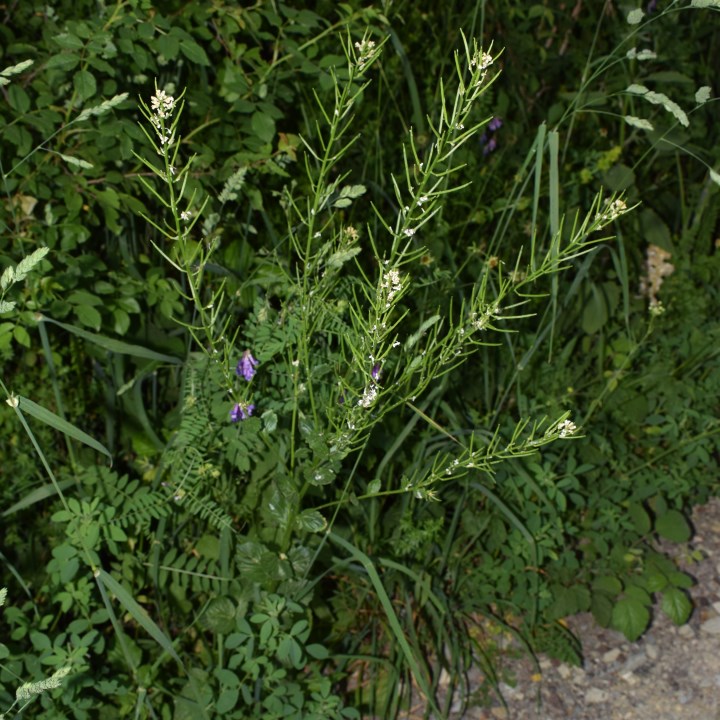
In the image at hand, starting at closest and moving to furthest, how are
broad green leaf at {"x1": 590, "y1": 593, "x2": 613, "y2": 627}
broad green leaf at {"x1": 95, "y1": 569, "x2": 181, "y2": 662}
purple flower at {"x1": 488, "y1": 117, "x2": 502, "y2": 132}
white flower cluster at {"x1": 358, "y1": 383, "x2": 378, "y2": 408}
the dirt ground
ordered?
white flower cluster at {"x1": 358, "y1": 383, "x2": 378, "y2": 408} < broad green leaf at {"x1": 95, "y1": 569, "x2": 181, "y2": 662} < the dirt ground < broad green leaf at {"x1": 590, "y1": 593, "x2": 613, "y2": 627} < purple flower at {"x1": 488, "y1": 117, "x2": 502, "y2": 132}

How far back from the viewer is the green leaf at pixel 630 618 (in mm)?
2217

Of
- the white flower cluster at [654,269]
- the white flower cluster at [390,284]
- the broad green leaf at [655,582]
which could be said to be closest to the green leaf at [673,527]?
the broad green leaf at [655,582]

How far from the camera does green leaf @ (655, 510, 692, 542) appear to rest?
239 cm

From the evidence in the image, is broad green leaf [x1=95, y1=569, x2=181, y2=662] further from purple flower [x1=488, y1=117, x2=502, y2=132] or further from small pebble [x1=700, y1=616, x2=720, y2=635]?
purple flower [x1=488, y1=117, x2=502, y2=132]

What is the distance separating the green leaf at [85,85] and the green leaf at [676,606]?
5.88ft

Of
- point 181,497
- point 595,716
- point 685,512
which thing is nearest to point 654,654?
point 595,716

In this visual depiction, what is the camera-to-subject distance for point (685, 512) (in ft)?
8.45

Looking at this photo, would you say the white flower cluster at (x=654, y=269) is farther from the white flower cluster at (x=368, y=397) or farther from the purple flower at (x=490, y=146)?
the white flower cluster at (x=368, y=397)

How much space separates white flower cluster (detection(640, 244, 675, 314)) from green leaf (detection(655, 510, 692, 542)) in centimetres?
77

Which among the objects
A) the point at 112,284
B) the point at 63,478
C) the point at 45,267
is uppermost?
the point at 45,267

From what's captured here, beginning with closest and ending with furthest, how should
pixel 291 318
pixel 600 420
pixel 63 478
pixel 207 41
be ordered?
pixel 291 318, pixel 63 478, pixel 207 41, pixel 600 420

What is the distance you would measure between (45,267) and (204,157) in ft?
1.24

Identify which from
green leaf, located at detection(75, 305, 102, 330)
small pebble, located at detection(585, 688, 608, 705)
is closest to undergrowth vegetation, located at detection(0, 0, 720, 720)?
green leaf, located at detection(75, 305, 102, 330)

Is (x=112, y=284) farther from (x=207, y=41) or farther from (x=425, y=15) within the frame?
(x=425, y=15)
